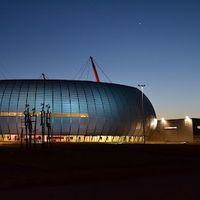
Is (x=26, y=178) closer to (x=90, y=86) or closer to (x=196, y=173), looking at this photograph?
(x=196, y=173)

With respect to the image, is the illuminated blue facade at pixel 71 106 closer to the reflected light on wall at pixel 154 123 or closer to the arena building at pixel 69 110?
the arena building at pixel 69 110

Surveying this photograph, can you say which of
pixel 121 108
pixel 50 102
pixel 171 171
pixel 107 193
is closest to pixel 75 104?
pixel 50 102

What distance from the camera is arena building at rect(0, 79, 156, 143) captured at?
78938 mm

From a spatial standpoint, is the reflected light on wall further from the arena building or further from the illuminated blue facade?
the illuminated blue facade

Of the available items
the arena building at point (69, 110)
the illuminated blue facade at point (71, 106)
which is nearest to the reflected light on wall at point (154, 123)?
the arena building at point (69, 110)

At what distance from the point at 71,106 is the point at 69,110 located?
959mm

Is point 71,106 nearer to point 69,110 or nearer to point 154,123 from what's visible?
point 69,110

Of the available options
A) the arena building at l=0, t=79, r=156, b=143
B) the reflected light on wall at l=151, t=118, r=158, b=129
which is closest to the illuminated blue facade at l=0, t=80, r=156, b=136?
the arena building at l=0, t=79, r=156, b=143

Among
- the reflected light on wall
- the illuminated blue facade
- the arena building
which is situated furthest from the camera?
the reflected light on wall

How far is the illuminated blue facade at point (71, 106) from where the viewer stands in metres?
A: 79.1

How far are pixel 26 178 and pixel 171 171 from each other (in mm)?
7240

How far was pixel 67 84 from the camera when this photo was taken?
8375cm

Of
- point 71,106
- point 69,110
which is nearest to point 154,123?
point 71,106

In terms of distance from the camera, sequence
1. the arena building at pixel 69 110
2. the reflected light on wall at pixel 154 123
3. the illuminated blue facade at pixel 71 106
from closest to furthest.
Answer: the arena building at pixel 69 110 → the illuminated blue facade at pixel 71 106 → the reflected light on wall at pixel 154 123
